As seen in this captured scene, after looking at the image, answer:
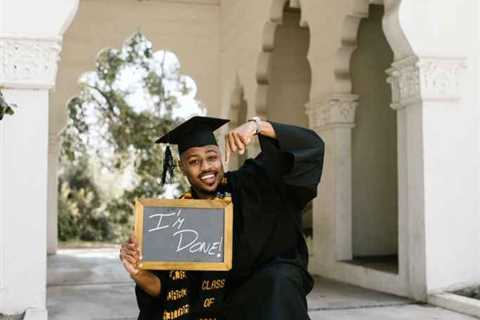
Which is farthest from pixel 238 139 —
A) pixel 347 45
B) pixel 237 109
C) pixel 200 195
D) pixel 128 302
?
pixel 237 109

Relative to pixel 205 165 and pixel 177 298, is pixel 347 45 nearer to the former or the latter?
pixel 205 165

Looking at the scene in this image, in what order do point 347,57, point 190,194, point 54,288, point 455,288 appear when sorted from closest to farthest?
point 190,194 → point 455,288 → point 54,288 → point 347,57

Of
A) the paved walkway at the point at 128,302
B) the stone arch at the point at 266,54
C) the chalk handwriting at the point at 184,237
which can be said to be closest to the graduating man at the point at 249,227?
the chalk handwriting at the point at 184,237

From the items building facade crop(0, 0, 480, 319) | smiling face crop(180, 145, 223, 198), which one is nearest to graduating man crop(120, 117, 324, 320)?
smiling face crop(180, 145, 223, 198)

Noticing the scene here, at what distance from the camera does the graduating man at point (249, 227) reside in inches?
107

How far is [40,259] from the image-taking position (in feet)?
17.3

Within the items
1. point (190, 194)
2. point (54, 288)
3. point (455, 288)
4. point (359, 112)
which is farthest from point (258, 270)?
point (359, 112)

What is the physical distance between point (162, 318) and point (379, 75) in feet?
20.0

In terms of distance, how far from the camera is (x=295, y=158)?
2.74m

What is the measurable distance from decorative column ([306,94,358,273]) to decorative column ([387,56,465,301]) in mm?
1733

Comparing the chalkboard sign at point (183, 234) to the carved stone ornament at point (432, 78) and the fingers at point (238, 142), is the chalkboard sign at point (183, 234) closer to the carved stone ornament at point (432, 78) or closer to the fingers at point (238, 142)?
the fingers at point (238, 142)

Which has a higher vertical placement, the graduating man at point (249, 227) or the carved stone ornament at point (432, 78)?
the carved stone ornament at point (432, 78)

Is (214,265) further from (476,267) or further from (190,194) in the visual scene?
(476,267)

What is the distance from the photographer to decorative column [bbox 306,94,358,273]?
7.80 meters
